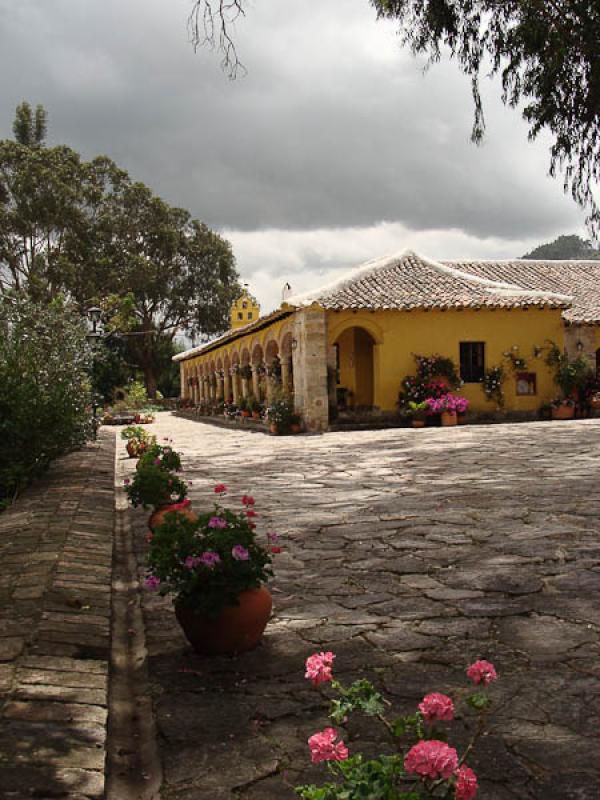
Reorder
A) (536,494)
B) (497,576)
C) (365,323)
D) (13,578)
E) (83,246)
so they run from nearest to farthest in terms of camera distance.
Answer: (13,578) → (497,576) → (536,494) → (365,323) → (83,246)

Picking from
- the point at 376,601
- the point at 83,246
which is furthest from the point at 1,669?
the point at 83,246

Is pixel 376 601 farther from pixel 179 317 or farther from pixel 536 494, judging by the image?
pixel 179 317

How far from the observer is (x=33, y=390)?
26.6ft

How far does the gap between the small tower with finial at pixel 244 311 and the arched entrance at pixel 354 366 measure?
1712 cm

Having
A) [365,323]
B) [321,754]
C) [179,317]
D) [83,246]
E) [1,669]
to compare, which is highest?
[83,246]

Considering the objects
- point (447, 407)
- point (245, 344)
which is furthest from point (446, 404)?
point (245, 344)

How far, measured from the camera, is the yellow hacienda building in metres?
18.6

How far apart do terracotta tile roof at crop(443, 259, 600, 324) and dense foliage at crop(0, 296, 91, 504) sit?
1681 centimetres

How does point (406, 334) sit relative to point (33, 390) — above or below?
above

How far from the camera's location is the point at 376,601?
13.5 feet

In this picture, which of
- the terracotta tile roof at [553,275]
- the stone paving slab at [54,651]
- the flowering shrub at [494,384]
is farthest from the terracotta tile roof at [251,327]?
the stone paving slab at [54,651]

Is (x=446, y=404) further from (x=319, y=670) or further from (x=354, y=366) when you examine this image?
(x=319, y=670)

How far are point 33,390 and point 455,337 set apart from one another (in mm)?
13839

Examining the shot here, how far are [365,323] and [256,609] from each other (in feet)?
53.2
